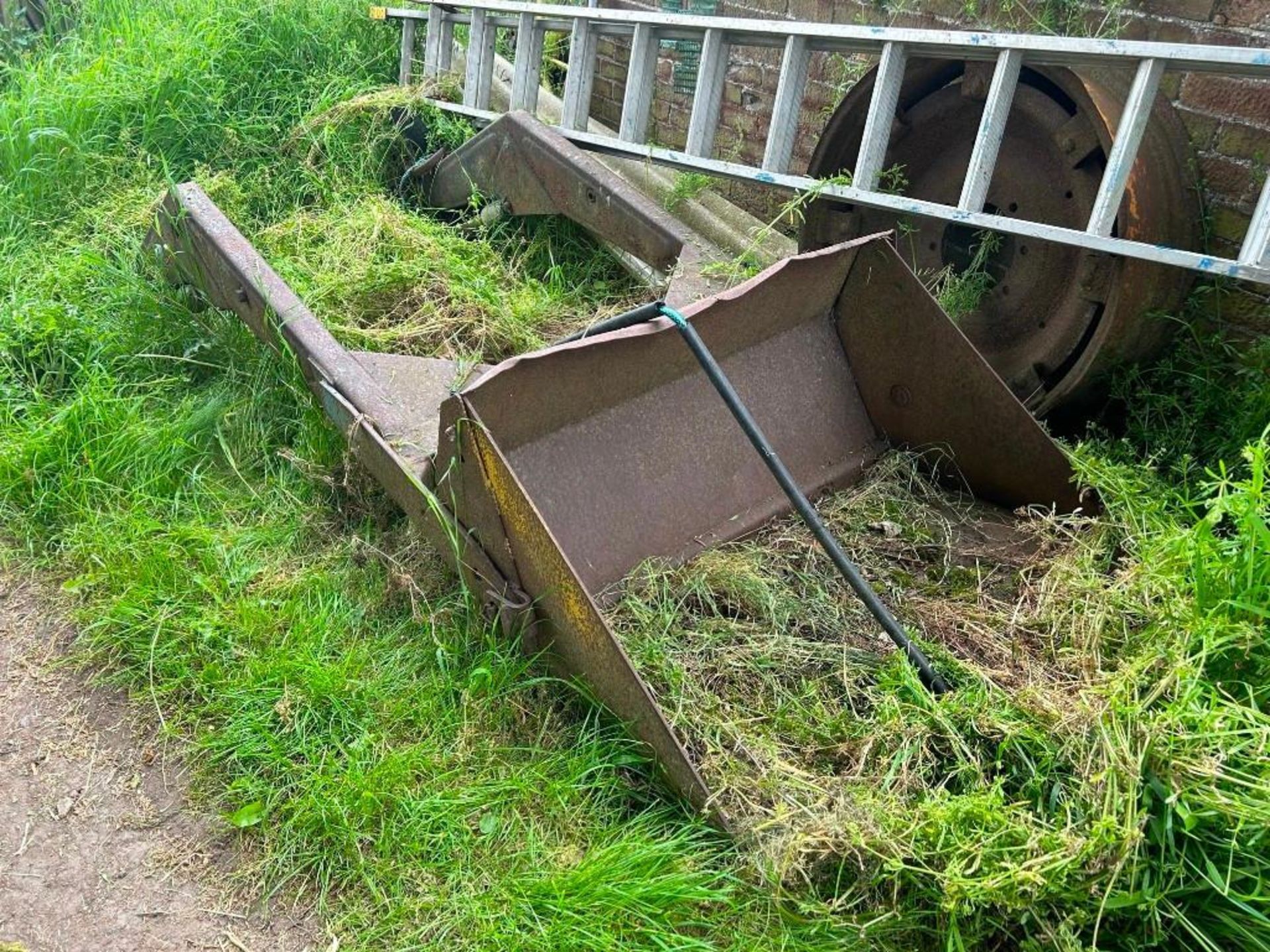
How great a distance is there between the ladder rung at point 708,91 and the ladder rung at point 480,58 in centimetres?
160

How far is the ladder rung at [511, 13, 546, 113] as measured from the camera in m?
5.30

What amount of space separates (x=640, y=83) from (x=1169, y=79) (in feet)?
6.86

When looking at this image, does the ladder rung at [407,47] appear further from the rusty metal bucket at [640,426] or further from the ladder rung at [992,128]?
the ladder rung at [992,128]

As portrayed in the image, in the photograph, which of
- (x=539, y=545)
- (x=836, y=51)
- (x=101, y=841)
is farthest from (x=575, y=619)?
(x=836, y=51)

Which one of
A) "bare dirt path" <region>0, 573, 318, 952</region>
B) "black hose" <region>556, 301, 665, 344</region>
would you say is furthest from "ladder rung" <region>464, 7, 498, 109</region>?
"bare dirt path" <region>0, 573, 318, 952</region>

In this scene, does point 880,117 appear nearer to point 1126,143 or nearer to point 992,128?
point 992,128

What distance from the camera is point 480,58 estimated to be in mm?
5547

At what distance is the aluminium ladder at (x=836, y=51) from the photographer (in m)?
3.04

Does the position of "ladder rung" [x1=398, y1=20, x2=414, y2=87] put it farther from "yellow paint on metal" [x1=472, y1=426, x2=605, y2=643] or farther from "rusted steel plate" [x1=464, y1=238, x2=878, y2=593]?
"yellow paint on metal" [x1=472, y1=426, x2=605, y2=643]

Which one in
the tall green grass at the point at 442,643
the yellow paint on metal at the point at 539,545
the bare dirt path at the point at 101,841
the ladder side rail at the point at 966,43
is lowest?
the bare dirt path at the point at 101,841

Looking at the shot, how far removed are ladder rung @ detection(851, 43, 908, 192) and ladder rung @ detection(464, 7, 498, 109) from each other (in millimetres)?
2452

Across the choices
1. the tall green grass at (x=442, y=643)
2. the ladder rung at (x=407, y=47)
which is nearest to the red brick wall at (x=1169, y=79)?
the tall green grass at (x=442, y=643)

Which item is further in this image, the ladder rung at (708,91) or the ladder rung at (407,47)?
the ladder rung at (407,47)

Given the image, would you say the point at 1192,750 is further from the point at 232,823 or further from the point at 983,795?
the point at 232,823
